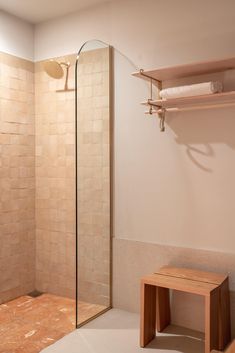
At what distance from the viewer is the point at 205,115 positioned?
2613mm

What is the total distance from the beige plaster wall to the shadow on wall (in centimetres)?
140

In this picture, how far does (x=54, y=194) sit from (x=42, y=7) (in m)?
1.62

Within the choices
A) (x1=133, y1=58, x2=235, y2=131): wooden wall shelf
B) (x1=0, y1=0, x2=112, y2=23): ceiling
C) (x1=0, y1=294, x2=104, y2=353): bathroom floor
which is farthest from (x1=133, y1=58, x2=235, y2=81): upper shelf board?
(x1=0, y1=294, x2=104, y2=353): bathroom floor

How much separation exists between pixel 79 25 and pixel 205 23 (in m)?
1.14

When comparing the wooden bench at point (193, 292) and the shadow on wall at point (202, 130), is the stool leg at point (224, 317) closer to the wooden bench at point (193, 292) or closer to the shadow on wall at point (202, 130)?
the wooden bench at point (193, 292)

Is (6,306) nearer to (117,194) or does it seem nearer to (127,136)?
(117,194)

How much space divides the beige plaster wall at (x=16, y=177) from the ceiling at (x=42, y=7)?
38cm

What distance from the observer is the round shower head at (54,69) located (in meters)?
3.25

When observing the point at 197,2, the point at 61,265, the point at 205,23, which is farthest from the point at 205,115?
the point at 61,265

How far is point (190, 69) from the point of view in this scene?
2.48 meters

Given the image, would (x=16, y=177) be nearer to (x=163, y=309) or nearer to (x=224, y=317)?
(x=163, y=309)

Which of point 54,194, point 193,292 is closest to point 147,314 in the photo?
point 193,292

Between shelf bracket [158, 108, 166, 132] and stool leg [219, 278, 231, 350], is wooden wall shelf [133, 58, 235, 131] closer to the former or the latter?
shelf bracket [158, 108, 166, 132]

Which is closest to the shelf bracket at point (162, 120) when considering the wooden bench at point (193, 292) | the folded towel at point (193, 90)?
the folded towel at point (193, 90)
